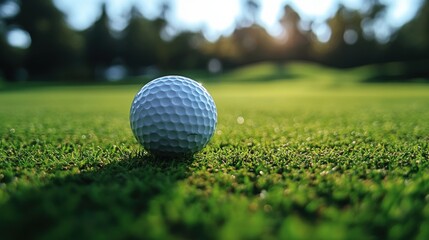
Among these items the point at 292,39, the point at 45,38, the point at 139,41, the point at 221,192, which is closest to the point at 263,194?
the point at 221,192

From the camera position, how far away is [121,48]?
44.8 metres

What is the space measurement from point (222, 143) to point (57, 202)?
177 cm

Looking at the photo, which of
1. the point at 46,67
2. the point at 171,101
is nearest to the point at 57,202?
the point at 171,101

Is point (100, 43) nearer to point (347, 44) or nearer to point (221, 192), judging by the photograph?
point (347, 44)

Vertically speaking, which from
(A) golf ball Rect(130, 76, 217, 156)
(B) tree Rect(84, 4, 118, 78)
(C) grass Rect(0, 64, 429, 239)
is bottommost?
(C) grass Rect(0, 64, 429, 239)

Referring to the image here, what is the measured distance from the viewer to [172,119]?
100 inches

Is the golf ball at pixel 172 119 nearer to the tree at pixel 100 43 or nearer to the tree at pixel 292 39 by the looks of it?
the tree at pixel 100 43

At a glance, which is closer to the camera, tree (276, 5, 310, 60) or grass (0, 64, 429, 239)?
grass (0, 64, 429, 239)

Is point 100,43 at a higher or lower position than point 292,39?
lower

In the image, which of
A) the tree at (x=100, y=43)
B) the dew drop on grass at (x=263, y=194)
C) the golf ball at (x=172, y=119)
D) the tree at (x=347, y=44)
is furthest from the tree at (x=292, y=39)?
the dew drop on grass at (x=263, y=194)

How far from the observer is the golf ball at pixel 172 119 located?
2.52 m

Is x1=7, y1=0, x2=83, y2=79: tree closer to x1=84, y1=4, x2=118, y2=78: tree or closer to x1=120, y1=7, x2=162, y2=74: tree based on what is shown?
x1=84, y1=4, x2=118, y2=78: tree

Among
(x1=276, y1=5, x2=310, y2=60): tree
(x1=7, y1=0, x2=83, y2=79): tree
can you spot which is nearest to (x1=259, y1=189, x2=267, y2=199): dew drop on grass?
(x1=7, y1=0, x2=83, y2=79): tree

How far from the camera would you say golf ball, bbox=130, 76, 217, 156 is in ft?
8.25
